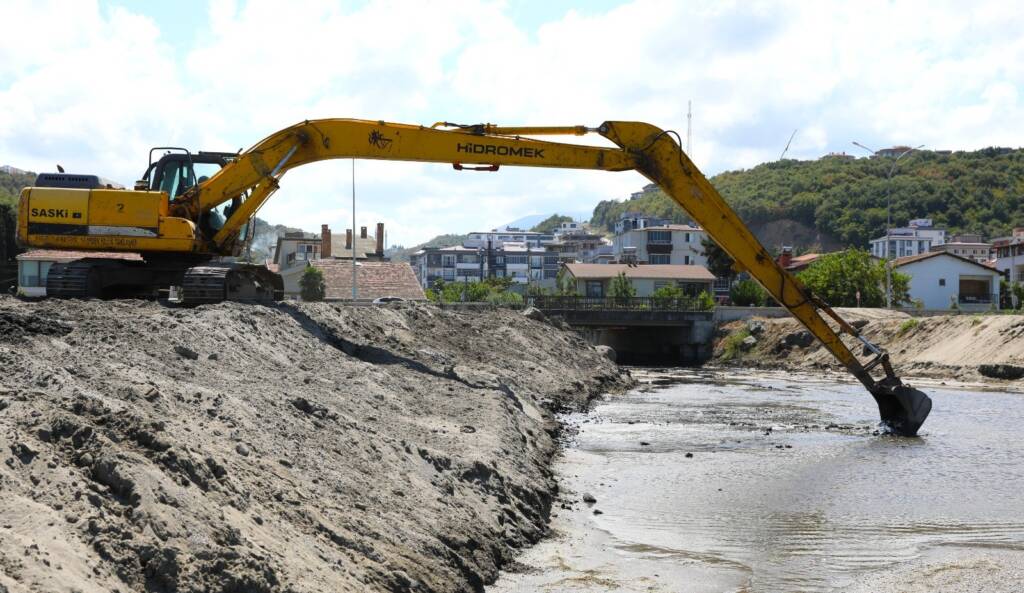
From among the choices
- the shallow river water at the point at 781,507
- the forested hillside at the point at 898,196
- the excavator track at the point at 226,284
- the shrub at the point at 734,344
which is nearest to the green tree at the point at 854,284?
the shrub at the point at 734,344

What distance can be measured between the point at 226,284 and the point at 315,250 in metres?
83.0

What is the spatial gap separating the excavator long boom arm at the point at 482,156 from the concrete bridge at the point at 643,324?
40457 millimetres

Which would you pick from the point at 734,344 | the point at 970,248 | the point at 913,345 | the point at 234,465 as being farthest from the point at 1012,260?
the point at 234,465

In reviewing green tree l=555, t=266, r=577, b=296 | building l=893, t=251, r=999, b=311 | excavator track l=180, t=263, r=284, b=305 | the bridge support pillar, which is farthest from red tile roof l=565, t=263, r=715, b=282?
excavator track l=180, t=263, r=284, b=305

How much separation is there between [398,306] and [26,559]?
1125 inches

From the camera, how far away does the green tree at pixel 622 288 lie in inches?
3454

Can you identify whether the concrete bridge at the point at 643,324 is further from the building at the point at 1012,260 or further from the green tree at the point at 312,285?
the building at the point at 1012,260

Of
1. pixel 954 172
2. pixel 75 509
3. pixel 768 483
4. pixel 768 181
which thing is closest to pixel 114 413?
pixel 75 509

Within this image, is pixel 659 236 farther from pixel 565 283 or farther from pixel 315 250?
pixel 315 250

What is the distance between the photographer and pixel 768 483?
17344mm

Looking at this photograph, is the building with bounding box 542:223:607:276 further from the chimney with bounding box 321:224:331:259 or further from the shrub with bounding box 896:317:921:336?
the shrub with bounding box 896:317:921:336

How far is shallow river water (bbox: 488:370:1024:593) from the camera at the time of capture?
1121cm

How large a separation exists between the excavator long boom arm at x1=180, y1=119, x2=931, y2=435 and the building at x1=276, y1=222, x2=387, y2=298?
59.0m

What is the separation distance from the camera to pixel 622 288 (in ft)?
289
